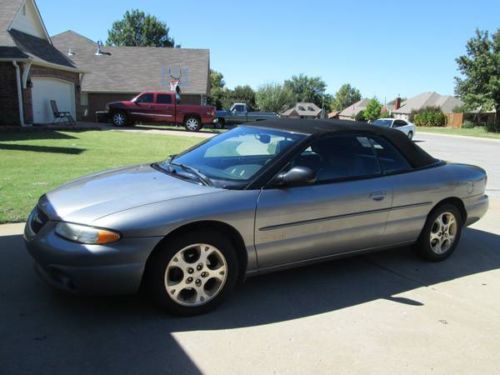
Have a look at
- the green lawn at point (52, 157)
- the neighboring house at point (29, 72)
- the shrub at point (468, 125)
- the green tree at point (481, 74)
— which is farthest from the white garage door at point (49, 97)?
the shrub at point (468, 125)

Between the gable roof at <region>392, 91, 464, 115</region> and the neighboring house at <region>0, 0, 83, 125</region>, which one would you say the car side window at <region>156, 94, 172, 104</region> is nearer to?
the neighboring house at <region>0, 0, 83, 125</region>

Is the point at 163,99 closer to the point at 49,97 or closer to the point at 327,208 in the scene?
the point at 49,97

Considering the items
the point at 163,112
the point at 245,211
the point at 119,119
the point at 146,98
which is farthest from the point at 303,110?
the point at 245,211

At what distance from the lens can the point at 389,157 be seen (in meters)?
4.85

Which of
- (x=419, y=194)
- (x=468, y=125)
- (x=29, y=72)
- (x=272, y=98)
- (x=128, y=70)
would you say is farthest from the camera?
(x=272, y=98)

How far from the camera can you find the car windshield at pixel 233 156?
408cm

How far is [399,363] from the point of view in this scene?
10.3 feet

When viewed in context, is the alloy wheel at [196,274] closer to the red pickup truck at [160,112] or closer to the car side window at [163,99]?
the red pickup truck at [160,112]

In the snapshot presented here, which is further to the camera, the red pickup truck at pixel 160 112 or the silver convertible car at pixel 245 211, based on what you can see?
the red pickup truck at pixel 160 112

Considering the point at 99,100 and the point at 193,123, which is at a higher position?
the point at 99,100

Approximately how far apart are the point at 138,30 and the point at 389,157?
81.6 meters

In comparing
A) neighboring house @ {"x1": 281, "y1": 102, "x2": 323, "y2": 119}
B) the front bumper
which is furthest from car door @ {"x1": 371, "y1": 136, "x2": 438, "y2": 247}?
neighboring house @ {"x1": 281, "y1": 102, "x2": 323, "y2": 119}

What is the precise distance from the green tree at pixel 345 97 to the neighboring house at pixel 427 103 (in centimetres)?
5284

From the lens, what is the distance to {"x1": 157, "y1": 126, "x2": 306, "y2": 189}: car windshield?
4082 mm
